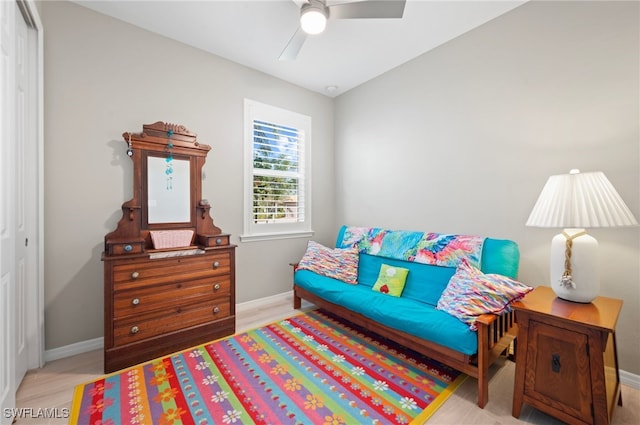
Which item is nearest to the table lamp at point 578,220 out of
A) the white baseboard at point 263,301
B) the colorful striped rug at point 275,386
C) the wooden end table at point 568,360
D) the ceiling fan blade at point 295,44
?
the wooden end table at point 568,360

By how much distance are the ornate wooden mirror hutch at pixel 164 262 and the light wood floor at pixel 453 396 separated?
269 millimetres

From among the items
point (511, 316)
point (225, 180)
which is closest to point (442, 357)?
point (511, 316)

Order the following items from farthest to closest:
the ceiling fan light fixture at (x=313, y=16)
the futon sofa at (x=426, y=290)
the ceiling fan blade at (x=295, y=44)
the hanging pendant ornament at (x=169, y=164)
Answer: the hanging pendant ornament at (x=169, y=164) < the ceiling fan blade at (x=295, y=44) < the ceiling fan light fixture at (x=313, y=16) < the futon sofa at (x=426, y=290)

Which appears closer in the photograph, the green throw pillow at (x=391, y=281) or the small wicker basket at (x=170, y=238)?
the small wicker basket at (x=170, y=238)

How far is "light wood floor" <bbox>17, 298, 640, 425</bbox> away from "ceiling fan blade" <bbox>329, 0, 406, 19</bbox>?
2.57 meters

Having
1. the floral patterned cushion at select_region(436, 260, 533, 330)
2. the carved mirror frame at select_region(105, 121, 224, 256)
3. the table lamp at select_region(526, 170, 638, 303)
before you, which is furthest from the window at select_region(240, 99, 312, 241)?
the table lamp at select_region(526, 170, 638, 303)

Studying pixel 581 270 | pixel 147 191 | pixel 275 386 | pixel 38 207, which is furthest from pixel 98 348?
pixel 581 270

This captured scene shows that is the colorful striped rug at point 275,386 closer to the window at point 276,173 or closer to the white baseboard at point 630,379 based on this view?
the white baseboard at point 630,379

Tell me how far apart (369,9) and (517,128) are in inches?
61.5

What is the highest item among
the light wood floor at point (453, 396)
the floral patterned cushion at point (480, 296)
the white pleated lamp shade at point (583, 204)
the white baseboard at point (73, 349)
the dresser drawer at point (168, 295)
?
the white pleated lamp shade at point (583, 204)

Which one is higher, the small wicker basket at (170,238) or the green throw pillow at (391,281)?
the small wicker basket at (170,238)

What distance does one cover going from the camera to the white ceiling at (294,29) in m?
2.21

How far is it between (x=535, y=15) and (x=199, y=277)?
3.53 m

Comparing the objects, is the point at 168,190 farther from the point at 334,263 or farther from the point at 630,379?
the point at 630,379
